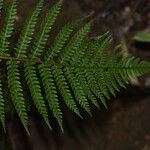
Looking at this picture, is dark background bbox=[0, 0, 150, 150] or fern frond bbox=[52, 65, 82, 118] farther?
dark background bbox=[0, 0, 150, 150]

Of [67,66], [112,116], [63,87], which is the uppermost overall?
[112,116]

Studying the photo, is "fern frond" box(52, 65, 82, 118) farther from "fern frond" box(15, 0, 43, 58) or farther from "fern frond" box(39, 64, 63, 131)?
"fern frond" box(15, 0, 43, 58)

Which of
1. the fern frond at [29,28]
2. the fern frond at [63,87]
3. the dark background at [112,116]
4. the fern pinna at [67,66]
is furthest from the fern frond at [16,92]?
the dark background at [112,116]

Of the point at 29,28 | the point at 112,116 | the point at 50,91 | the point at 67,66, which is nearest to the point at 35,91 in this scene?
the point at 50,91

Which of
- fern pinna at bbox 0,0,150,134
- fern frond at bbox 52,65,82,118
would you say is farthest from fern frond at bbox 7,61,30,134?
fern frond at bbox 52,65,82,118

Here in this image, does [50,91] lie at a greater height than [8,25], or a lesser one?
lesser

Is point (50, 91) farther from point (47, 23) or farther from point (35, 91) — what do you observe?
point (47, 23)

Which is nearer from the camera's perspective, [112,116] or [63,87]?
[63,87]

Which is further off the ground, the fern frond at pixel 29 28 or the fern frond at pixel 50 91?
the fern frond at pixel 29 28

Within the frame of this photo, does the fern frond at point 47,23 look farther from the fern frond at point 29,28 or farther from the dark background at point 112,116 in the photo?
the dark background at point 112,116
